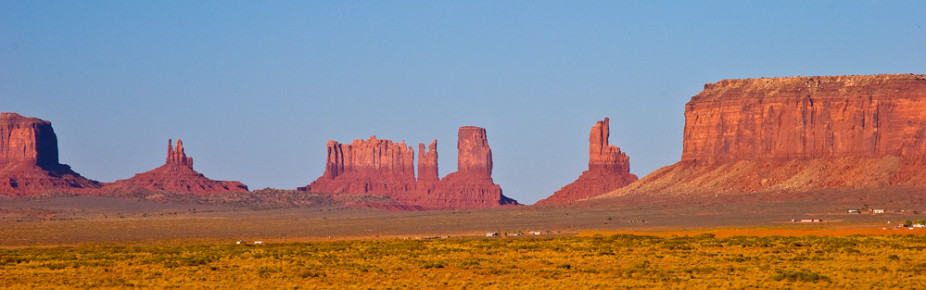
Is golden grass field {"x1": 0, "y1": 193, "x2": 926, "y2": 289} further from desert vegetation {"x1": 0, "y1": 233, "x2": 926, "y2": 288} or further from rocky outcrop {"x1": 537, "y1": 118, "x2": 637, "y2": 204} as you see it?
rocky outcrop {"x1": 537, "y1": 118, "x2": 637, "y2": 204}

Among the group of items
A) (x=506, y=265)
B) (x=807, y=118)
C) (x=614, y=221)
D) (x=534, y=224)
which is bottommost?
(x=506, y=265)

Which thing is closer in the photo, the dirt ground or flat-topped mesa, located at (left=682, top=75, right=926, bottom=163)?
the dirt ground

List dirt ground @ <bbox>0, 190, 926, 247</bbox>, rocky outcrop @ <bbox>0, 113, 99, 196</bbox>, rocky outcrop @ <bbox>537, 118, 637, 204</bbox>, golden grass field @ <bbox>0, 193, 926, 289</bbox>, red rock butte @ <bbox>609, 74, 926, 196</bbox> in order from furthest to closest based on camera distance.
A: rocky outcrop @ <bbox>0, 113, 99, 196</bbox> < rocky outcrop @ <bbox>537, 118, 637, 204</bbox> < red rock butte @ <bbox>609, 74, 926, 196</bbox> < dirt ground @ <bbox>0, 190, 926, 247</bbox> < golden grass field @ <bbox>0, 193, 926, 289</bbox>

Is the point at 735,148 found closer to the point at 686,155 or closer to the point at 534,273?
the point at 686,155

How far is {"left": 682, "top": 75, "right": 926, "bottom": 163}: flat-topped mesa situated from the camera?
127m

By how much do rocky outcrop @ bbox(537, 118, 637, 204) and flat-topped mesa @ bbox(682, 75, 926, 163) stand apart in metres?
24.3

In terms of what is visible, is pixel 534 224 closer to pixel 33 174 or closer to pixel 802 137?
pixel 802 137

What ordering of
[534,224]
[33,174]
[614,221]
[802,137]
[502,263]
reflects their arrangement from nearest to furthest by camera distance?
[502,263] → [534,224] → [614,221] → [802,137] → [33,174]

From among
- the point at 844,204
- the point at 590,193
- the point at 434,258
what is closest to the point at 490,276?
the point at 434,258

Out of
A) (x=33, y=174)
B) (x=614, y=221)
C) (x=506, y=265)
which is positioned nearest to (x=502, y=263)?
(x=506, y=265)

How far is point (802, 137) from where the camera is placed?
13475cm

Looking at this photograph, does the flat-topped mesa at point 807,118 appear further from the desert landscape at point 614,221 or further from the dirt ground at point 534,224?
the dirt ground at point 534,224

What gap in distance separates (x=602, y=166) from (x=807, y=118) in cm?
4567

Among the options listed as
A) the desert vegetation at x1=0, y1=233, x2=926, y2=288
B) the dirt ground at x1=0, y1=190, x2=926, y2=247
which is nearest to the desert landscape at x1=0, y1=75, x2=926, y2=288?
the desert vegetation at x1=0, y1=233, x2=926, y2=288
